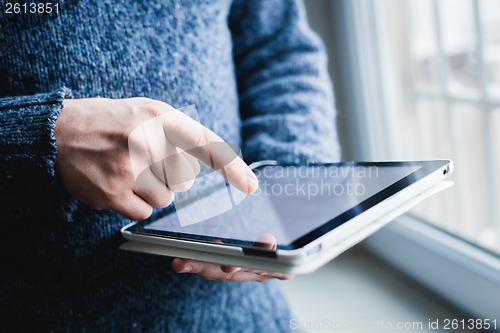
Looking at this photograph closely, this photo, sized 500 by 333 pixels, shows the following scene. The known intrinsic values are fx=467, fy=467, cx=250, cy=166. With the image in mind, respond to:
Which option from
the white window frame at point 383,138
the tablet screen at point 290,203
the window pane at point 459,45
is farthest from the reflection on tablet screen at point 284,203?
the window pane at point 459,45

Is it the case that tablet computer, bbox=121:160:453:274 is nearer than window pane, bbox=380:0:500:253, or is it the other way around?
tablet computer, bbox=121:160:453:274

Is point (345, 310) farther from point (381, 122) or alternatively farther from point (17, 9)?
point (17, 9)

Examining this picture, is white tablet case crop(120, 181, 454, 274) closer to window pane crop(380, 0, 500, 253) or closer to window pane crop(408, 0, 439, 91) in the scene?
window pane crop(380, 0, 500, 253)

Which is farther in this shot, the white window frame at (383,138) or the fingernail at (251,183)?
the white window frame at (383,138)

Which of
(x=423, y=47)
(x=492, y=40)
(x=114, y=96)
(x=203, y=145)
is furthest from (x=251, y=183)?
(x=423, y=47)

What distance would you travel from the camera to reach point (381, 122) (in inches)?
33.9

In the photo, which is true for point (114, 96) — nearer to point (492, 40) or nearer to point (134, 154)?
point (134, 154)

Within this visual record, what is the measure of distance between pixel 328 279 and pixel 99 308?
1.72 feet

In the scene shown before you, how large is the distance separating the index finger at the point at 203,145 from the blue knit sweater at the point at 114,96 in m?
0.08

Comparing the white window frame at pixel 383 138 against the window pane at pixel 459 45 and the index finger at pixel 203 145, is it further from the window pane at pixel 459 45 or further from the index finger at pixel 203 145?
the index finger at pixel 203 145

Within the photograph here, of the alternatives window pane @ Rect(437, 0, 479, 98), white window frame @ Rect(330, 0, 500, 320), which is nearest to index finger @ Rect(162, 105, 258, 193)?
white window frame @ Rect(330, 0, 500, 320)

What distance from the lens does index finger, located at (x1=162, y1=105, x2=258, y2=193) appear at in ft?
0.93

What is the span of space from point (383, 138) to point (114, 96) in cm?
61

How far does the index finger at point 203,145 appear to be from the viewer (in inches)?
11.2
